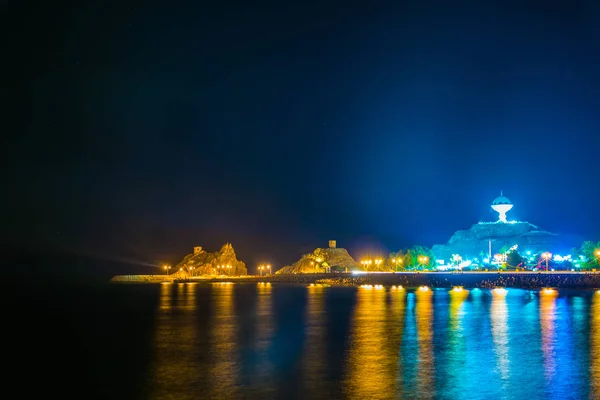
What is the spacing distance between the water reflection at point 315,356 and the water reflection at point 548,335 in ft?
28.8

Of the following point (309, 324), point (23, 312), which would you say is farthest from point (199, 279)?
point (309, 324)

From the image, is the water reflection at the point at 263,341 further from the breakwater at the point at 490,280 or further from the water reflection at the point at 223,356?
the breakwater at the point at 490,280

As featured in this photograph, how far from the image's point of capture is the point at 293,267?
6378 inches

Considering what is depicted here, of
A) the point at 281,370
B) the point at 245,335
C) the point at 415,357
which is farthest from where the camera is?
the point at 245,335

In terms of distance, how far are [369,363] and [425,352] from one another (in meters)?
4.10

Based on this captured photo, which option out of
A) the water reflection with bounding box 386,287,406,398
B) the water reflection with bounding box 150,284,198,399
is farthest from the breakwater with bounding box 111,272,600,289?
the water reflection with bounding box 150,284,198,399

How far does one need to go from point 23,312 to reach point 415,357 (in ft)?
171

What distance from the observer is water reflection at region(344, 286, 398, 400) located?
22.1 meters

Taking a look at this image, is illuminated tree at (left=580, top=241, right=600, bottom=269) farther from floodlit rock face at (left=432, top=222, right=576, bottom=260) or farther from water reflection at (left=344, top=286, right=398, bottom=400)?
water reflection at (left=344, top=286, right=398, bottom=400)

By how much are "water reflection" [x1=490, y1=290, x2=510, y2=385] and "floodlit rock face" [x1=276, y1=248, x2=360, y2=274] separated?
97489mm

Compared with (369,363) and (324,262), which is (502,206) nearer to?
(324,262)

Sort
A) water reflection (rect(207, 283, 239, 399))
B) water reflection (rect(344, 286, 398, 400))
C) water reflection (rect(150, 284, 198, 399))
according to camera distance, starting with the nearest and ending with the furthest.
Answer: water reflection (rect(344, 286, 398, 400))
water reflection (rect(207, 283, 239, 399))
water reflection (rect(150, 284, 198, 399))

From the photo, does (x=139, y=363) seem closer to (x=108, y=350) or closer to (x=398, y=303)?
(x=108, y=350)

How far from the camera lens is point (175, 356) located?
3075 cm
